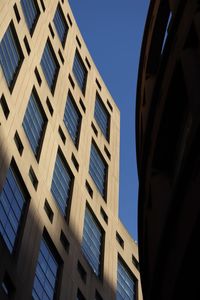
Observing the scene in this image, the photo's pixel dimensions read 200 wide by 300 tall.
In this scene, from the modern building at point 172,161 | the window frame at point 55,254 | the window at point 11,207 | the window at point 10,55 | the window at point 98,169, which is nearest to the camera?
the modern building at point 172,161

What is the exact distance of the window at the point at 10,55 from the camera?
2988cm

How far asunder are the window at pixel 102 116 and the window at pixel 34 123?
14.6 metres

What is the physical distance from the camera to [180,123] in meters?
14.6

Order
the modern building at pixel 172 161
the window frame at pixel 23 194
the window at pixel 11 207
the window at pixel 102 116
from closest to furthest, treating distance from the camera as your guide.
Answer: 1. the modern building at pixel 172 161
2. the window at pixel 11 207
3. the window frame at pixel 23 194
4. the window at pixel 102 116

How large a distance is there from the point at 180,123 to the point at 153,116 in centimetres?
175

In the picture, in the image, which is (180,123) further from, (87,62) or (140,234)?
(87,62)

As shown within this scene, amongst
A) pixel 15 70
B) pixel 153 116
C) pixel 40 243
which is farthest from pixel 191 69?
pixel 15 70

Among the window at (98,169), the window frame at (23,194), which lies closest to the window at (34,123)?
the window frame at (23,194)

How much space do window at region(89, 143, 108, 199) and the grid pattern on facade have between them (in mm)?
8274

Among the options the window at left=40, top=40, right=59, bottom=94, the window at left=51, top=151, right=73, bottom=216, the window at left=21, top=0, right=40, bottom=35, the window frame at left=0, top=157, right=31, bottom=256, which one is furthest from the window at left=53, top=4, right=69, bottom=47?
the window frame at left=0, top=157, right=31, bottom=256

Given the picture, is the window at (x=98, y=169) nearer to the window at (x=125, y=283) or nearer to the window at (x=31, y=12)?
the window at (x=125, y=283)

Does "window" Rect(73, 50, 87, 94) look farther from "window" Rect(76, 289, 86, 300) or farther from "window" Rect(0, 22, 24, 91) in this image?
"window" Rect(76, 289, 86, 300)

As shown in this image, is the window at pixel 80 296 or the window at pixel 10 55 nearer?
the window at pixel 80 296

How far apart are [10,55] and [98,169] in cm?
1392
